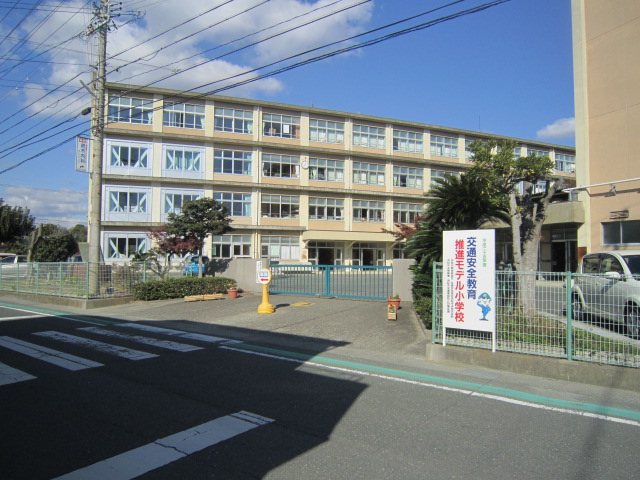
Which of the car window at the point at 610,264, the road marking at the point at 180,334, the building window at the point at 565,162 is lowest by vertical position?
the road marking at the point at 180,334

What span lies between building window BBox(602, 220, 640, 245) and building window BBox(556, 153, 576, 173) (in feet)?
120

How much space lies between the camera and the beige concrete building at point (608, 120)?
1816cm

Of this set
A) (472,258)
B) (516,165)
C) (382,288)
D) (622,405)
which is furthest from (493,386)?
(382,288)

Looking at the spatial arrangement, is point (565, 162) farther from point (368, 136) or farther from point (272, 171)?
point (272, 171)

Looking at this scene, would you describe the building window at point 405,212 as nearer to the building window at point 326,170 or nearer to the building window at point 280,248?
the building window at point 326,170

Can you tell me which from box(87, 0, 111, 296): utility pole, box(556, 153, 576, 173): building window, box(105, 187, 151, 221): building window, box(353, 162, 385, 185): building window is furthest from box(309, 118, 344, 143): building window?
box(556, 153, 576, 173): building window

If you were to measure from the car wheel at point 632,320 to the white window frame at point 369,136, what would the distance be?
127 ft

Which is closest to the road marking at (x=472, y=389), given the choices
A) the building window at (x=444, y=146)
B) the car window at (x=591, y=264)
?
the car window at (x=591, y=264)

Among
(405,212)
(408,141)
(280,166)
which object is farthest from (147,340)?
(408,141)

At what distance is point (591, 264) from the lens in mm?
10492

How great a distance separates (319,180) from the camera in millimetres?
42781

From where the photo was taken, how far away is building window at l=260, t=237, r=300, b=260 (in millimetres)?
40812

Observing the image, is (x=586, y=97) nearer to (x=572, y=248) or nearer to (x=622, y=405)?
(x=572, y=248)

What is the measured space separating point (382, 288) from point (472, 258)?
723 cm
